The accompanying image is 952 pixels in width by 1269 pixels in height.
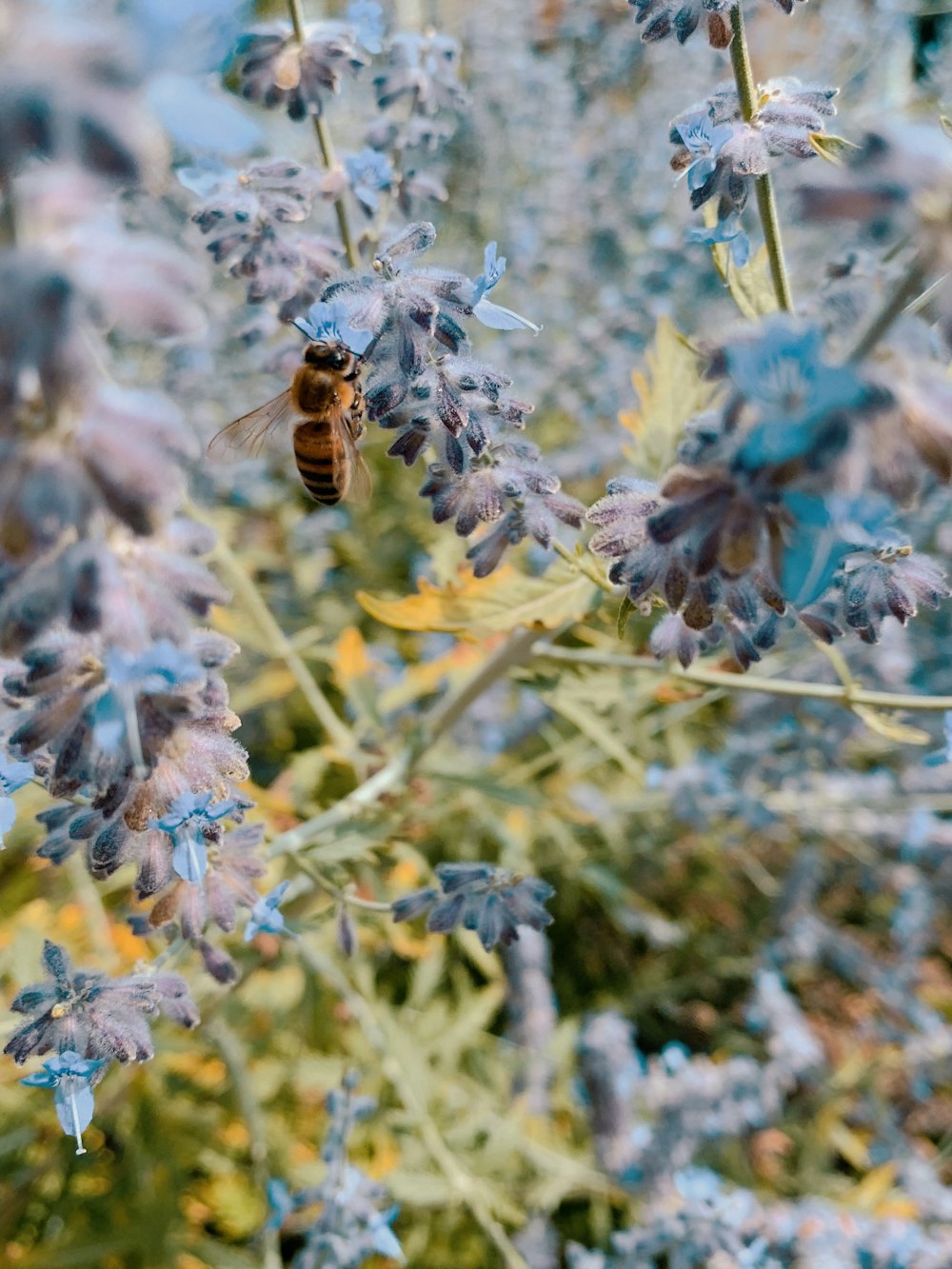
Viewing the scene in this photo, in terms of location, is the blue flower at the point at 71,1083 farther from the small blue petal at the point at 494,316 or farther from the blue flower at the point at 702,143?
the blue flower at the point at 702,143

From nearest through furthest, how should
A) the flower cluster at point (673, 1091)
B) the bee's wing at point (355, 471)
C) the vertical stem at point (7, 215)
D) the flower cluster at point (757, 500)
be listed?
the vertical stem at point (7, 215) → the flower cluster at point (757, 500) → the bee's wing at point (355, 471) → the flower cluster at point (673, 1091)

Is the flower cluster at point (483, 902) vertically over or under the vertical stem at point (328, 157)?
under

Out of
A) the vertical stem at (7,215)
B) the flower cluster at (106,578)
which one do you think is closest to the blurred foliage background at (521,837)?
the flower cluster at (106,578)

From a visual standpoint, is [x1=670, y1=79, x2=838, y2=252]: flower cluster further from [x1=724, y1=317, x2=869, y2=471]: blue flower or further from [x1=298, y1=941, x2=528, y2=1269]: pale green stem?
[x1=298, y1=941, x2=528, y2=1269]: pale green stem

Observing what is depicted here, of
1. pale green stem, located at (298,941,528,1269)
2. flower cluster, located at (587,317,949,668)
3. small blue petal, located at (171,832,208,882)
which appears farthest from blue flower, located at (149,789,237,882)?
pale green stem, located at (298,941,528,1269)

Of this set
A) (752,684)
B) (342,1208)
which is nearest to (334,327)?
(752,684)

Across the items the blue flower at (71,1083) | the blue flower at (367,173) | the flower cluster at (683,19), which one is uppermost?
the flower cluster at (683,19)

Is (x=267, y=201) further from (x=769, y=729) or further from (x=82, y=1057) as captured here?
(x=769, y=729)
